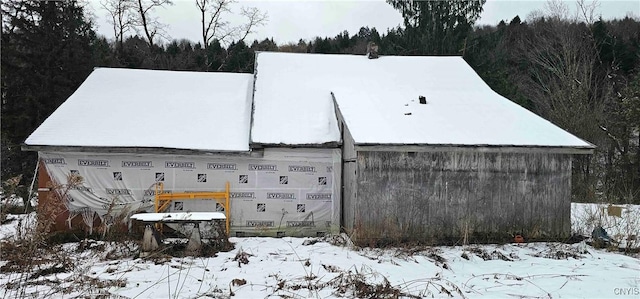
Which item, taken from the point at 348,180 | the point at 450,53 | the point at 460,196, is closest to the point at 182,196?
the point at 348,180

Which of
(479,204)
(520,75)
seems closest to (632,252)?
(479,204)

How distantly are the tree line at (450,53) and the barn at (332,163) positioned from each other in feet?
15.4

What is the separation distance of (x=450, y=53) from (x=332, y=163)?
13602 mm

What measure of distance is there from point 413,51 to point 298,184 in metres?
14.0

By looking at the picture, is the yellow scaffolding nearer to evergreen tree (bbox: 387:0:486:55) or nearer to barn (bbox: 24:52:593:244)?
barn (bbox: 24:52:593:244)

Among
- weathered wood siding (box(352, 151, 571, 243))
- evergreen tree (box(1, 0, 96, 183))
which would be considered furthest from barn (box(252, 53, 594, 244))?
evergreen tree (box(1, 0, 96, 183))

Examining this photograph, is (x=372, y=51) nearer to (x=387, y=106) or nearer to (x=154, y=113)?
(x=387, y=106)

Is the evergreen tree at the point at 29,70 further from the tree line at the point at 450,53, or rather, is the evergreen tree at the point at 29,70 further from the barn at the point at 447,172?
the barn at the point at 447,172

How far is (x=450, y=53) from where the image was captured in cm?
2175

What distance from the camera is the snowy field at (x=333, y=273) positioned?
19.8 ft

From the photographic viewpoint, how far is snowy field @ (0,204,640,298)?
603cm

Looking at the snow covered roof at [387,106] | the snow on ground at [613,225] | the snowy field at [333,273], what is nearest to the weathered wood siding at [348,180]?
the snow covered roof at [387,106]

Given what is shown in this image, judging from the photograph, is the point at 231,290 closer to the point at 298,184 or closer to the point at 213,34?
the point at 298,184

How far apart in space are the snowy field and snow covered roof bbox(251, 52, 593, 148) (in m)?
2.45
